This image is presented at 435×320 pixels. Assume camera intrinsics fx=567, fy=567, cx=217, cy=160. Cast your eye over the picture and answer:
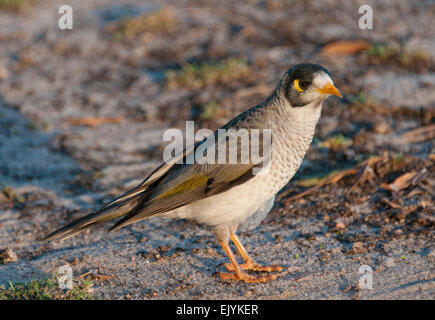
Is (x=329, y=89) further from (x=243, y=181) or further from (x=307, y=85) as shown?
(x=243, y=181)

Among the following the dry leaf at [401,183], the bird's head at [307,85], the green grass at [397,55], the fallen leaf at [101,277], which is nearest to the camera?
the bird's head at [307,85]

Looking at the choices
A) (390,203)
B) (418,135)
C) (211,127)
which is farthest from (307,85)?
(211,127)

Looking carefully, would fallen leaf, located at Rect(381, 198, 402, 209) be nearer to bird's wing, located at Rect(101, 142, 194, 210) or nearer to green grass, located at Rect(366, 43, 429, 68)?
bird's wing, located at Rect(101, 142, 194, 210)

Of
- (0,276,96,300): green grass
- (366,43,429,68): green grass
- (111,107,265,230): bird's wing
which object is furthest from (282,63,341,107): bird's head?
(366,43,429,68): green grass

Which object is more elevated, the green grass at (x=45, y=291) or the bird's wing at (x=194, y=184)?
the bird's wing at (x=194, y=184)

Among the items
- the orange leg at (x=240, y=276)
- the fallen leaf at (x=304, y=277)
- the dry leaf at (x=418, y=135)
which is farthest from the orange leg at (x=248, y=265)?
the dry leaf at (x=418, y=135)

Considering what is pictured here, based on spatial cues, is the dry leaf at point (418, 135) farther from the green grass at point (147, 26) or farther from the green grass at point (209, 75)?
the green grass at point (147, 26)

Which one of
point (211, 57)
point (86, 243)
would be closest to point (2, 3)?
point (211, 57)
